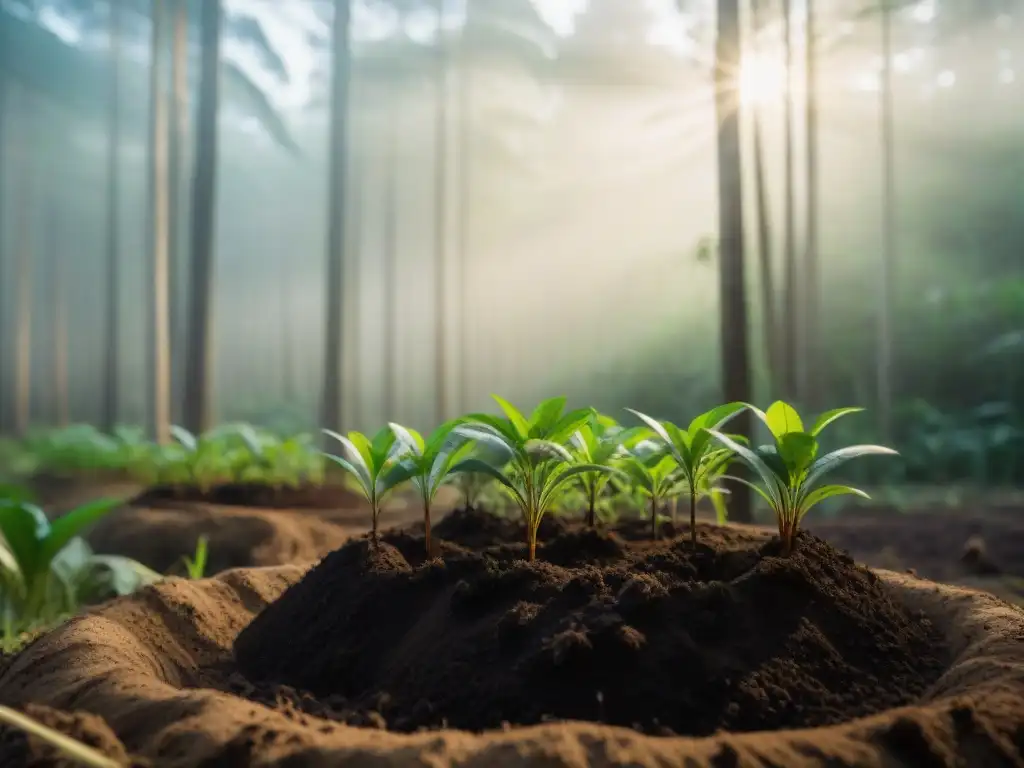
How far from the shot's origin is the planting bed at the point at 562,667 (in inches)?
39.8

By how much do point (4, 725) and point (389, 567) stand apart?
805mm

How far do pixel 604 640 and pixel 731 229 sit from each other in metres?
3.75

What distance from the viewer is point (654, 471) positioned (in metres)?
2.10

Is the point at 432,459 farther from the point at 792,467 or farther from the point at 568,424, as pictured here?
the point at 792,467

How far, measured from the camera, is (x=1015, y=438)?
35.8ft

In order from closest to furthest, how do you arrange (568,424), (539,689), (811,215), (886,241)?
1. (539,689)
2. (568,424)
3. (811,215)
4. (886,241)

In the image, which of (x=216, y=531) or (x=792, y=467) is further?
(x=216, y=531)

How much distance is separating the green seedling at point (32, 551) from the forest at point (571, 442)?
17mm

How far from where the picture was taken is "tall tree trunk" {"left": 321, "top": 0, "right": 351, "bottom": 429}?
32.6ft

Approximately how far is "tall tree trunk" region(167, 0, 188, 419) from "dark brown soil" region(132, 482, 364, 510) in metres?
5.00

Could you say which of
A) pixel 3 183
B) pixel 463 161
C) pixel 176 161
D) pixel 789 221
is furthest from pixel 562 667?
pixel 3 183

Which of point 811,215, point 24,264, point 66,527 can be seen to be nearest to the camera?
point 66,527

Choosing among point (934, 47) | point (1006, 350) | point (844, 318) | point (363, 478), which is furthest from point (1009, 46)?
point (363, 478)

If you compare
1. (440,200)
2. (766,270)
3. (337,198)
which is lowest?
(766,270)
